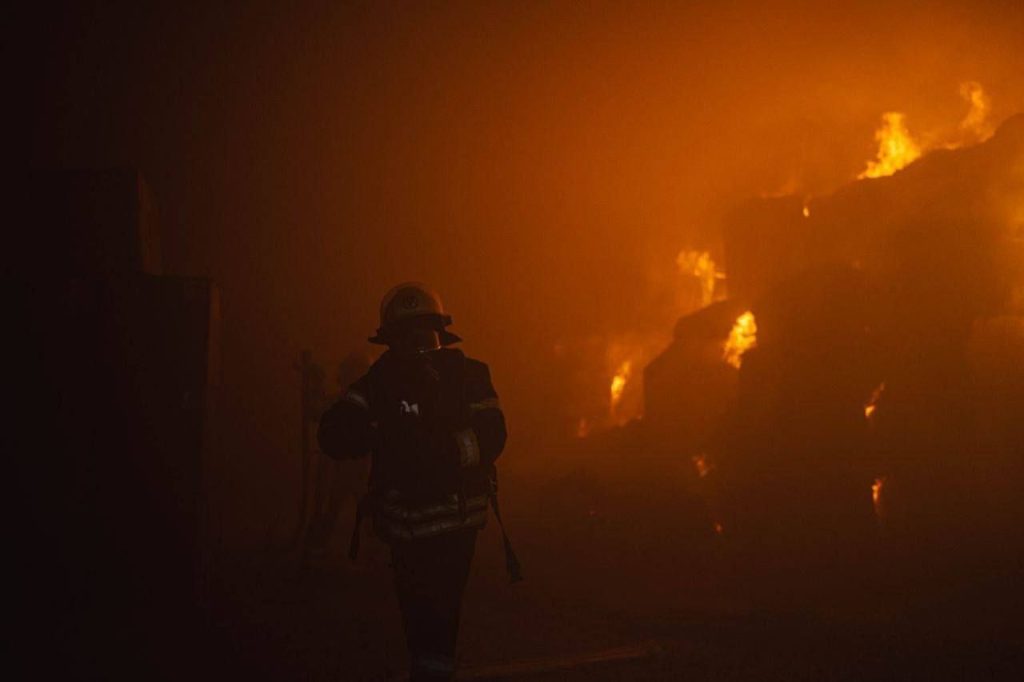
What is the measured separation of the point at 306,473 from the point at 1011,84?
43.3 m

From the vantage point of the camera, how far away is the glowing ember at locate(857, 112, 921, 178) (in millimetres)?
28125

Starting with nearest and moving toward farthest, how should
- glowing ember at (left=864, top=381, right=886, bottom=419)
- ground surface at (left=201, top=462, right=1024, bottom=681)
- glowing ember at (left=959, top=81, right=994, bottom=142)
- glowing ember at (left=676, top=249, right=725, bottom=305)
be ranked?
1. ground surface at (left=201, top=462, right=1024, bottom=681)
2. glowing ember at (left=864, top=381, right=886, bottom=419)
3. glowing ember at (left=959, top=81, right=994, bottom=142)
4. glowing ember at (left=676, top=249, right=725, bottom=305)

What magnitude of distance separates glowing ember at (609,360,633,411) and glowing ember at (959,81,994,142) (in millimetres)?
20445

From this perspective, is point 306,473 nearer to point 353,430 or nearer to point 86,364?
point 86,364

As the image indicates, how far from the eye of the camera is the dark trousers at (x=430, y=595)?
3369 millimetres

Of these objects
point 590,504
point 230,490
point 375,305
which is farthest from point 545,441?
point 590,504

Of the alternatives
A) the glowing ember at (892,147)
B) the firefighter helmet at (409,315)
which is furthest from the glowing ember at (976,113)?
the firefighter helmet at (409,315)

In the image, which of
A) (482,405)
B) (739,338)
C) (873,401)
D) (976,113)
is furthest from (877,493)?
(976,113)

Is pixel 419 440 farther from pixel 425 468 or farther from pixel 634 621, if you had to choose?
pixel 634 621

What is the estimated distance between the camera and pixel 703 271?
124 ft

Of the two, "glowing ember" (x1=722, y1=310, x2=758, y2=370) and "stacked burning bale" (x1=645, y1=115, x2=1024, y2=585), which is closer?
"stacked burning bale" (x1=645, y1=115, x2=1024, y2=585)

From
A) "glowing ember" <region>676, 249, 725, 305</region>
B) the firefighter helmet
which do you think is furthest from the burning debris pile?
"glowing ember" <region>676, 249, 725, 305</region>

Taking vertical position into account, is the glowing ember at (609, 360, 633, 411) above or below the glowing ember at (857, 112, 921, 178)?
below

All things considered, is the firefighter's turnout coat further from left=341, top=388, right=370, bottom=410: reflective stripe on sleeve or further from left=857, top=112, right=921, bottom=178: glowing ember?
left=857, top=112, right=921, bottom=178: glowing ember
